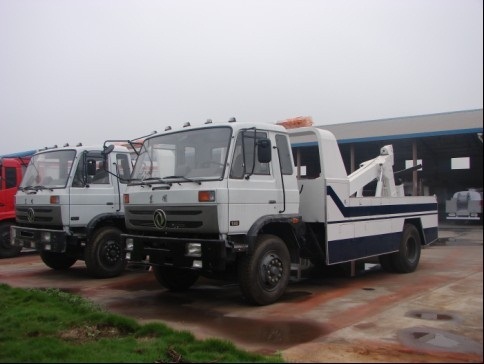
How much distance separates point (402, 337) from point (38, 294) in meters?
5.22

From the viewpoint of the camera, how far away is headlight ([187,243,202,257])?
21.2 ft

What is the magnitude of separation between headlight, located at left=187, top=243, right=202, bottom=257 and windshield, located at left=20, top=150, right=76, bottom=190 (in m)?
3.99

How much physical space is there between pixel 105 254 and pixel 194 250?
3726 millimetres

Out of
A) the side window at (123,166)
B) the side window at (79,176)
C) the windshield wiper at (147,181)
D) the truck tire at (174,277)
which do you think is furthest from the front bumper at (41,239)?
the windshield wiper at (147,181)

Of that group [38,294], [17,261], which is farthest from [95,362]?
[17,261]

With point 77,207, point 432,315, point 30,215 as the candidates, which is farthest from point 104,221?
point 432,315

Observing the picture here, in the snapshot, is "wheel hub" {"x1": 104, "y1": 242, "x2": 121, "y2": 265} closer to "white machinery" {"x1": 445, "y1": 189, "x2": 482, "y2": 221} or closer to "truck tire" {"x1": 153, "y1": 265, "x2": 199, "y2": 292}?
"truck tire" {"x1": 153, "y1": 265, "x2": 199, "y2": 292}

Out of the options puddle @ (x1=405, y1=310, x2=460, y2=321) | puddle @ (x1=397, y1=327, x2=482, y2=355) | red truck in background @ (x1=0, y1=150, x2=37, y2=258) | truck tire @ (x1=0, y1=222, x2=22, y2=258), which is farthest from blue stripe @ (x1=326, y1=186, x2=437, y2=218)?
truck tire @ (x1=0, y1=222, x2=22, y2=258)

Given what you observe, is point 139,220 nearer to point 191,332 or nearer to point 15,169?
Answer: point 191,332

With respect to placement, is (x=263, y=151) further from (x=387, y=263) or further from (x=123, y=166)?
(x=387, y=263)

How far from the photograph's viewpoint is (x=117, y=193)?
32.7 feet

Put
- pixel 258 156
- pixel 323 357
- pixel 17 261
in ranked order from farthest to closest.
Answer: pixel 17 261 → pixel 258 156 → pixel 323 357

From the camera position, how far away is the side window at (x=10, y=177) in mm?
13016

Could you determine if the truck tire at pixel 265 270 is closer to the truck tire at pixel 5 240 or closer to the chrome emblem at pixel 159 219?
A: the chrome emblem at pixel 159 219
